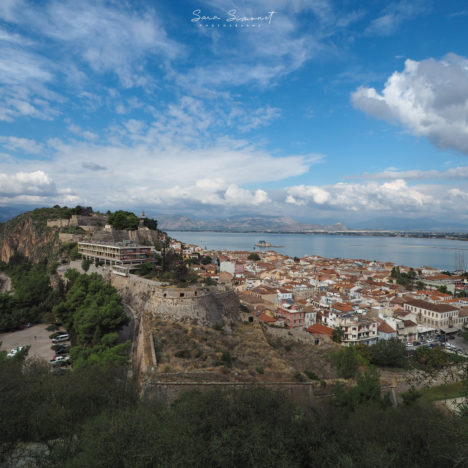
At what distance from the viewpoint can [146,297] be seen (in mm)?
20375

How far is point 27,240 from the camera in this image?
45.1 metres

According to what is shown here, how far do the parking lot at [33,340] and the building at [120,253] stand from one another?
25.8 feet

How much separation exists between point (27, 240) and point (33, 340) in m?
29.0

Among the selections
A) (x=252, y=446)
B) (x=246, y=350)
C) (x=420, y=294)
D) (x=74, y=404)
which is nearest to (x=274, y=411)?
(x=252, y=446)

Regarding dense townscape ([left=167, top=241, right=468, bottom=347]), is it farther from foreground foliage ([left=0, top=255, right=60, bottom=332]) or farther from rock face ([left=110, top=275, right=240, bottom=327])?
foreground foliage ([left=0, top=255, right=60, bottom=332])

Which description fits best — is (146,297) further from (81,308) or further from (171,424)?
(171,424)

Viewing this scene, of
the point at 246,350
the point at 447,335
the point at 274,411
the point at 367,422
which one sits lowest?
the point at 447,335

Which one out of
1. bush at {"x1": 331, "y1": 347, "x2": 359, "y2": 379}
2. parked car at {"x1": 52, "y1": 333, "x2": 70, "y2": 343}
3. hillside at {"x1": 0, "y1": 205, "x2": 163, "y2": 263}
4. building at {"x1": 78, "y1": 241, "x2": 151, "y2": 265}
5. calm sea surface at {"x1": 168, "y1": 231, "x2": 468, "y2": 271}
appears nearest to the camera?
bush at {"x1": 331, "y1": 347, "x2": 359, "y2": 379}

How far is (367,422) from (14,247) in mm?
54372

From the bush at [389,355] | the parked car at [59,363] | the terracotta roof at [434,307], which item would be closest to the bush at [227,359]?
the parked car at [59,363]

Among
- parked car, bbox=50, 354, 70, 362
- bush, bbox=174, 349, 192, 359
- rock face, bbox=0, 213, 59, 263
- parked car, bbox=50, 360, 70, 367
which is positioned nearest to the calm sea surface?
rock face, bbox=0, 213, 59, 263

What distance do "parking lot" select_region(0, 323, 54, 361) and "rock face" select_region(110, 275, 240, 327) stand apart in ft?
19.5

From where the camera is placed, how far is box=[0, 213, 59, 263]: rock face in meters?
39.8

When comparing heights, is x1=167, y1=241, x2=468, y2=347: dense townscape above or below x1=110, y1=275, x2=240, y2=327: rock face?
below
